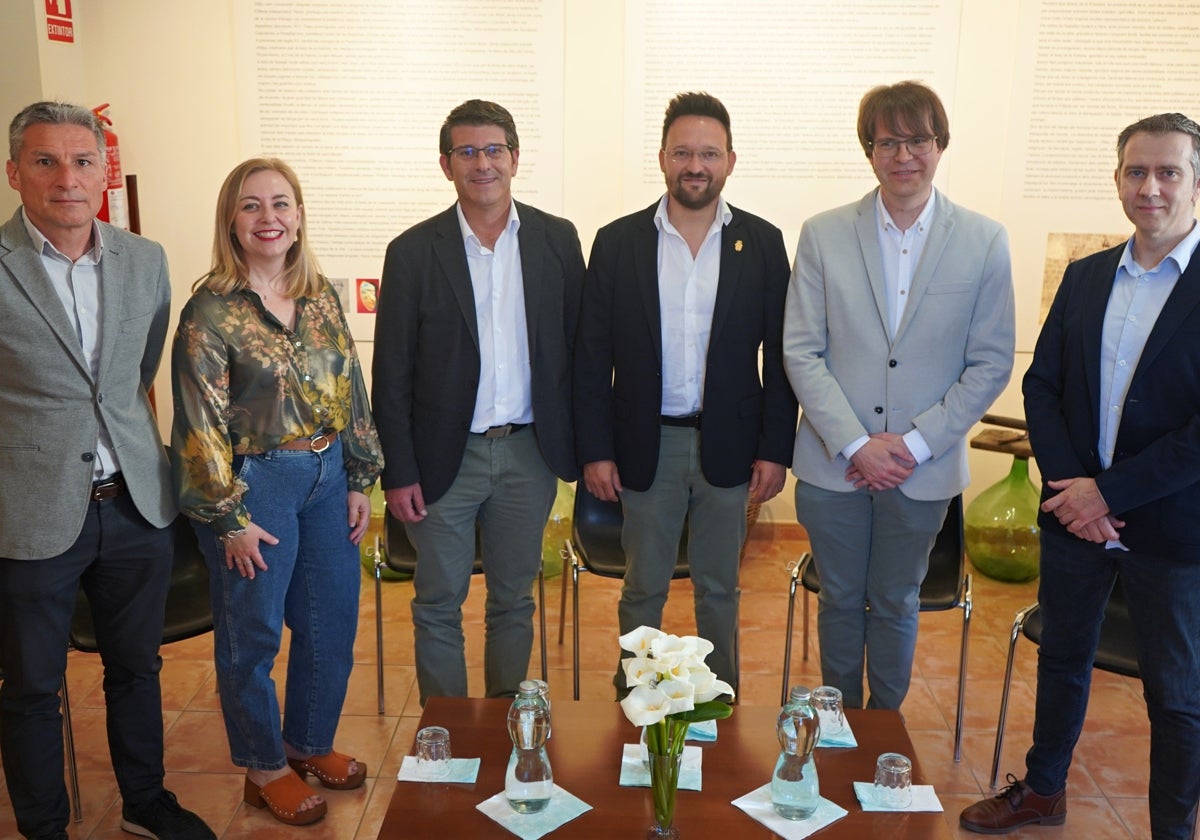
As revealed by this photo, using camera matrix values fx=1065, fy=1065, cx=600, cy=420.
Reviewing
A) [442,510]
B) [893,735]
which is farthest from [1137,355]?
[442,510]

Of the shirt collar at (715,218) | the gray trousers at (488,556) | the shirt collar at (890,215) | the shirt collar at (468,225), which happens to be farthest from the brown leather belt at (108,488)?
the shirt collar at (890,215)

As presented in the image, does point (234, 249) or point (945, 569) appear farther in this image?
point (945, 569)

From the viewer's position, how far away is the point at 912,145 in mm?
2652

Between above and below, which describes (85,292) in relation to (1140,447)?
above

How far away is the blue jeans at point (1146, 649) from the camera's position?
2.39 metres

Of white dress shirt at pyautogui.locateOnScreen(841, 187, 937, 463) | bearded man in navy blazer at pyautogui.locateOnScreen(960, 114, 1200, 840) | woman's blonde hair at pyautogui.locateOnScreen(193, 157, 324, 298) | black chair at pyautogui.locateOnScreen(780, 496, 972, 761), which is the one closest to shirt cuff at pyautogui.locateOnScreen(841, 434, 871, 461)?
white dress shirt at pyautogui.locateOnScreen(841, 187, 937, 463)

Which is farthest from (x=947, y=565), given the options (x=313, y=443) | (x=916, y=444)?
(x=313, y=443)

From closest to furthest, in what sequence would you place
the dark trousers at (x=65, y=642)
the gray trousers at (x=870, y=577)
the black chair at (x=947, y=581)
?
1. the dark trousers at (x=65, y=642)
2. the gray trousers at (x=870, y=577)
3. the black chair at (x=947, y=581)

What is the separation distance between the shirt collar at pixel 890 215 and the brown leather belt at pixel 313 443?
1.51 m

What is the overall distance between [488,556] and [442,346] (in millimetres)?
655

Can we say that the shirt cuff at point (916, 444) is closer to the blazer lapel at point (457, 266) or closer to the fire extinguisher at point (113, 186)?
the blazer lapel at point (457, 266)

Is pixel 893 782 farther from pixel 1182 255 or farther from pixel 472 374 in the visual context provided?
pixel 472 374

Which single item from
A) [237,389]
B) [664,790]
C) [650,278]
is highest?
[650,278]

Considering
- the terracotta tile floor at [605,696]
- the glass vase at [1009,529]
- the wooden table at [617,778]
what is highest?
the wooden table at [617,778]
